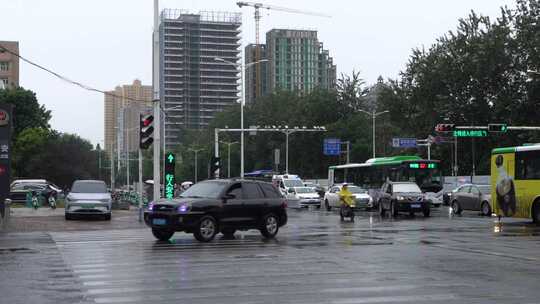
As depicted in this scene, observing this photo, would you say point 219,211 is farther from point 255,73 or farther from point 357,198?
point 255,73

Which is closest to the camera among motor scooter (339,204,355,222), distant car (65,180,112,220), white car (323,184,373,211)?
distant car (65,180,112,220)

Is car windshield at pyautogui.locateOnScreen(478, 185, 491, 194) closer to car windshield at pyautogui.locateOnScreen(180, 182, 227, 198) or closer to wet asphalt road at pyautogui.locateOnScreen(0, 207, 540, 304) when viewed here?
wet asphalt road at pyautogui.locateOnScreen(0, 207, 540, 304)

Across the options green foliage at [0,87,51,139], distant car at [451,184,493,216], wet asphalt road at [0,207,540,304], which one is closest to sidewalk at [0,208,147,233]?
wet asphalt road at [0,207,540,304]

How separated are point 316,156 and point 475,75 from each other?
44.5 meters

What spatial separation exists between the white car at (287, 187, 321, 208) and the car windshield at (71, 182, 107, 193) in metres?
21.4

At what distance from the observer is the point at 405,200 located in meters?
35.2

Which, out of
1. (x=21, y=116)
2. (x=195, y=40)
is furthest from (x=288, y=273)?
(x=21, y=116)

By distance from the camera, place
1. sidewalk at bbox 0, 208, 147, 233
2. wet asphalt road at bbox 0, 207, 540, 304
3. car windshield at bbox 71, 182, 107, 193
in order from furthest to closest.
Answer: car windshield at bbox 71, 182, 107, 193
sidewalk at bbox 0, 208, 147, 233
wet asphalt road at bbox 0, 207, 540, 304

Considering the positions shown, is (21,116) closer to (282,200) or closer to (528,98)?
(528,98)

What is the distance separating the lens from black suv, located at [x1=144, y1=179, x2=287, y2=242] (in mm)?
19047

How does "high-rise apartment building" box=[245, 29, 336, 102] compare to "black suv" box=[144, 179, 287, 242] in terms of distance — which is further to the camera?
"high-rise apartment building" box=[245, 29, 336, 102]

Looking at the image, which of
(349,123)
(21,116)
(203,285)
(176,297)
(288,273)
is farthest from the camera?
(349,123)

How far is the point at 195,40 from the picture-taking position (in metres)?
68.5

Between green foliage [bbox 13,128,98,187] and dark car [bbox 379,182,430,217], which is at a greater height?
green foliage [bbox 13,128,98,187]
